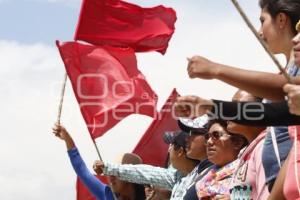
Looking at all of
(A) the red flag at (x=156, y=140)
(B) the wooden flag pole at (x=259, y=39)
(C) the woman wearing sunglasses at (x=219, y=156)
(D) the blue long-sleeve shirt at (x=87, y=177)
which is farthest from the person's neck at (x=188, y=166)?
(B) the wooden flag pole at (x=259, y=39)

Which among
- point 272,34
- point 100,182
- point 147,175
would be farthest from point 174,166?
point 272,34

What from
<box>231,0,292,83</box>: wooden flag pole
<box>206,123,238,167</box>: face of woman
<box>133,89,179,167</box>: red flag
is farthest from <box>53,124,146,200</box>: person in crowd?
<box>231,0,292,83</box>: wooden flag pole

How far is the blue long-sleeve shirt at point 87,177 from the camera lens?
6.96 metres

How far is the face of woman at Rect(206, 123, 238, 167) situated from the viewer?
480 centimetres

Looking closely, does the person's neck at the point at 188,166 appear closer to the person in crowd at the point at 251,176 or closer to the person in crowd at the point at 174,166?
the person in crowd at the point at 174,166

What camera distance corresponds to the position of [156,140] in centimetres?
835

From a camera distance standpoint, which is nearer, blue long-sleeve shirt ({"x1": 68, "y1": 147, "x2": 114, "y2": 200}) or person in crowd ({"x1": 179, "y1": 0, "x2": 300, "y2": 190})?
person in crowd ({"x1": 179, "y1": 0, "x2": 300, "y2": 190})

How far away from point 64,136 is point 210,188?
108 inches

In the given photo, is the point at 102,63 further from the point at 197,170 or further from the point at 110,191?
the point at 197,170

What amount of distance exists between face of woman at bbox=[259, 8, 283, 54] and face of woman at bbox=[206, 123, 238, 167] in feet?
4.45

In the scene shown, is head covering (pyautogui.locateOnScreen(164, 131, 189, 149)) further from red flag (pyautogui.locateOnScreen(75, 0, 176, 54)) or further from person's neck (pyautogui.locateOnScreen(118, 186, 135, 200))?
red flag (pyautogui.locateOnScreen(75, 0, 176, 54))

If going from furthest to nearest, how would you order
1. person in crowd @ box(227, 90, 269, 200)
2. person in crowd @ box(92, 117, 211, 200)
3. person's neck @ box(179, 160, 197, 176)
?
person's neck @ box(179, 160, 197, 176) < person in crowd @ box(92, 117, 211, 200) < person in crowd @ box(227, 90, 269, 200)

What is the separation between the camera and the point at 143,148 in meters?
8.36

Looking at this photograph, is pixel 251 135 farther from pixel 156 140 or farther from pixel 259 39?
pixel 156 140
